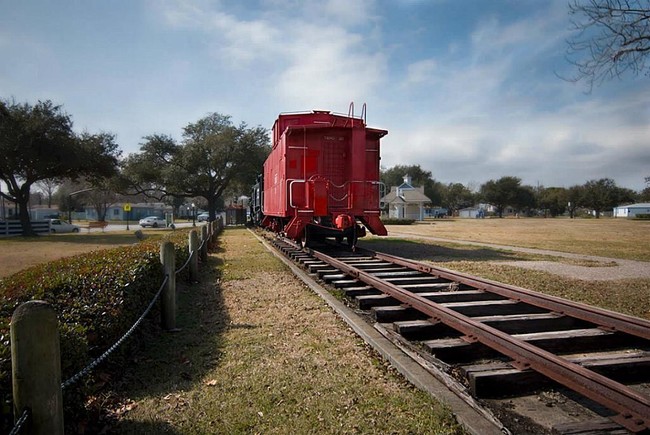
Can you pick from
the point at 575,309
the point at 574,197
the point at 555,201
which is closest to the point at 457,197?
the point at 555,201

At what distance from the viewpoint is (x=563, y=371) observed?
337 centimetres

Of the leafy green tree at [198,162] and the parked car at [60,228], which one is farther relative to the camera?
the leafy green tree at [198,162]

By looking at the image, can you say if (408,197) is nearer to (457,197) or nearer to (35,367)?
(457,197)

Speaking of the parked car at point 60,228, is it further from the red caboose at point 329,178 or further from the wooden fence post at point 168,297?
the wooden fence post at point 168,297

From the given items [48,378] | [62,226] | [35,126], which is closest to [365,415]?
[48,378]

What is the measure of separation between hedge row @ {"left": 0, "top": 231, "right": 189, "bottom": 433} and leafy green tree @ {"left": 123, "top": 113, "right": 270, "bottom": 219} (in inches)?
1531

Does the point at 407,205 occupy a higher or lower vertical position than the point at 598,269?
higher

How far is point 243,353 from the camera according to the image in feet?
15.3

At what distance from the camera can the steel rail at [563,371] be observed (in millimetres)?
2836

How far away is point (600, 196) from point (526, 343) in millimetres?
102024

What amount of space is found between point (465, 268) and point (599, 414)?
7673 mm

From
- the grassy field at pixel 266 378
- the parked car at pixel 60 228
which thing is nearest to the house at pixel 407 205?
the parked car at pixel 60 228

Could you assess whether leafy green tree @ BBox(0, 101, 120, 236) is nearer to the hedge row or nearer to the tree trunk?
the tree trunk

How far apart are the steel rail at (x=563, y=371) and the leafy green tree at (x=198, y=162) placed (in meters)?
40.4
